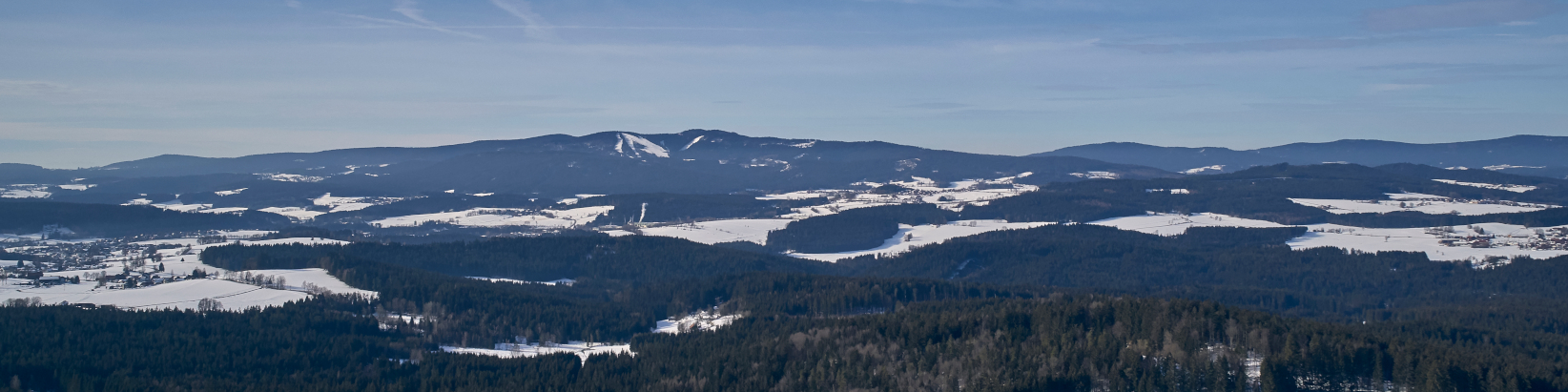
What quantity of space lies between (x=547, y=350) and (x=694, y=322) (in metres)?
17.2

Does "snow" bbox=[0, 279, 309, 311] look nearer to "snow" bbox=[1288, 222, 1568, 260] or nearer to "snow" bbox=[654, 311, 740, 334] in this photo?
"snow" bbox=[654, 311, 740, 334]

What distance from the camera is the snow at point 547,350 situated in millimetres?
104188

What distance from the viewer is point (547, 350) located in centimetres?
10806

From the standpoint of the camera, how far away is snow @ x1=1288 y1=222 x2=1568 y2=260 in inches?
6594

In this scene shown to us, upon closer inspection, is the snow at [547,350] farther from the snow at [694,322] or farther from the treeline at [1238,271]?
the treeline at [1238,271]

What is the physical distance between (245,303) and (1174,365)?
7925cm

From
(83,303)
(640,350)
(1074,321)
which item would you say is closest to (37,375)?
(83,303)

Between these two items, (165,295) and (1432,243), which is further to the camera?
(1432,243)

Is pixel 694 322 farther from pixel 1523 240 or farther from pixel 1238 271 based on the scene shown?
pixel 1523 240

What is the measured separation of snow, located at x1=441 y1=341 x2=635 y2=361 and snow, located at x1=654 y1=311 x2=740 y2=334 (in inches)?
292

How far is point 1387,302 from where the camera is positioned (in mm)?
146875

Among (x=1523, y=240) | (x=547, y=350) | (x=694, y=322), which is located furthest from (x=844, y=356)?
(x=1523, y=240)

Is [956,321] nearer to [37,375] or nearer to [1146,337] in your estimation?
[1146,337]

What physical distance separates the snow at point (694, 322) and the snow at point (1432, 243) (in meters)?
94.3
